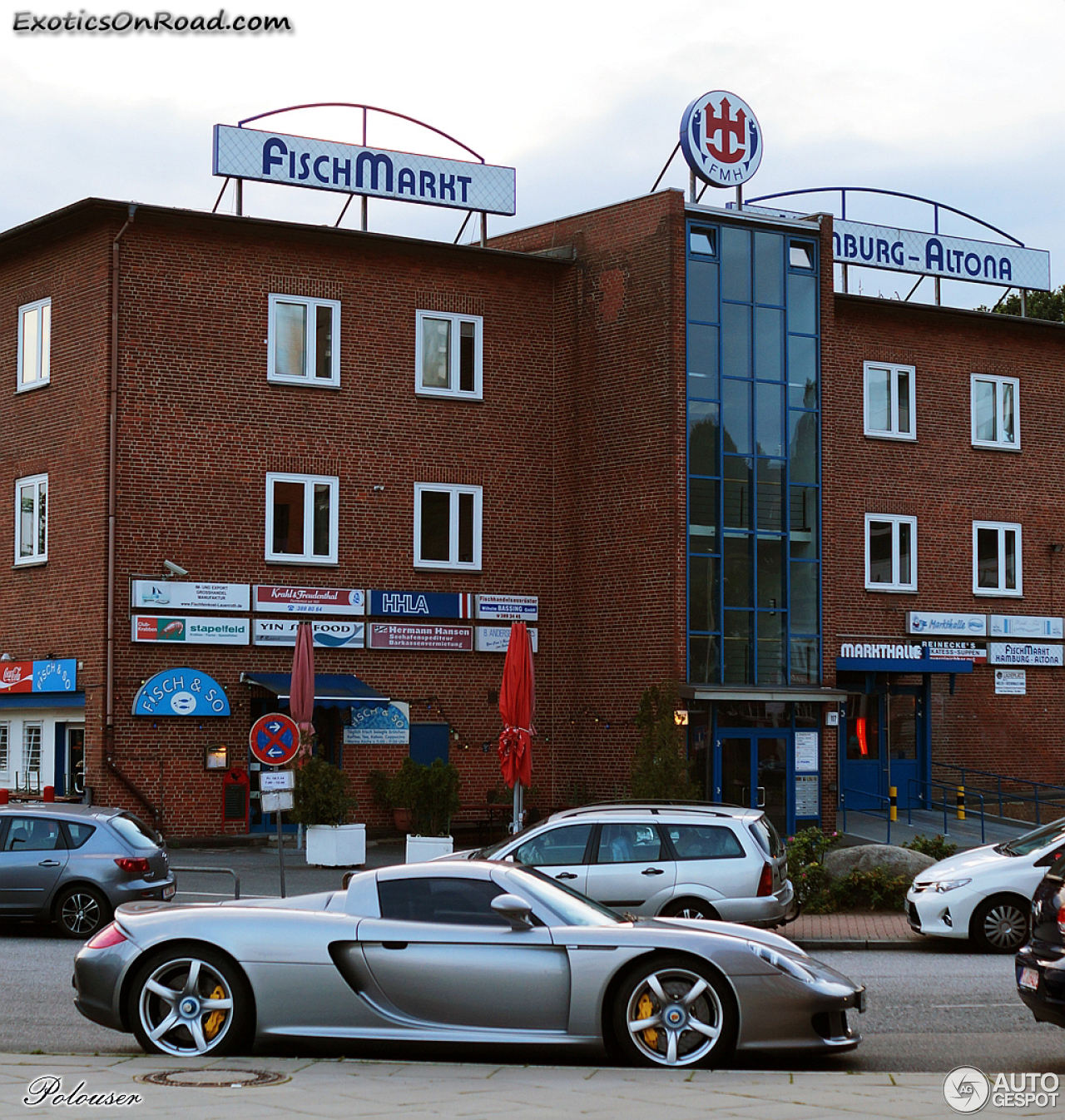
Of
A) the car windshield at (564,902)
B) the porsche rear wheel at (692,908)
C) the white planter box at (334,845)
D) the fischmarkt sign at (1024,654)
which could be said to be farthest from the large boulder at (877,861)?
the fischmarkt sign at (1024,654)

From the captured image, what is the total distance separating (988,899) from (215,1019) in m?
9.80

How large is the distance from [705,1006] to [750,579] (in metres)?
21.0

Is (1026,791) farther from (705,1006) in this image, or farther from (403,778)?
(705,1006)

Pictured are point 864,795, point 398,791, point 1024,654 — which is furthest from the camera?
point 1024,654

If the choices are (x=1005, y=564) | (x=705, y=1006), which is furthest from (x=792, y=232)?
(x=705, y=1006)

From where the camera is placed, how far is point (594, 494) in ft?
103

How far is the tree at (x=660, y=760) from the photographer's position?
87.3 feet

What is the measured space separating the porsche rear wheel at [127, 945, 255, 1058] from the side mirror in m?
1.62

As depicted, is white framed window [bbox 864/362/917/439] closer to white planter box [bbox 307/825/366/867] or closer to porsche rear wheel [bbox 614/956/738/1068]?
white planter box [bbox 307/825/366/867]

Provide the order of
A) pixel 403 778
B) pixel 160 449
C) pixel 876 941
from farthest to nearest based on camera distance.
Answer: pixel 160 449 < pixel 403 778 < pixel 876 941

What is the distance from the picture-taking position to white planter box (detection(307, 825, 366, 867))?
25203 millimetres

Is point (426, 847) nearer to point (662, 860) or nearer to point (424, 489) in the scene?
point (662, 860)

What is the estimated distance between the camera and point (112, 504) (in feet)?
92.1

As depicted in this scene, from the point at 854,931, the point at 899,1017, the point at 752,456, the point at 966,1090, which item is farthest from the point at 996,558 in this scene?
the point at 966,1090
